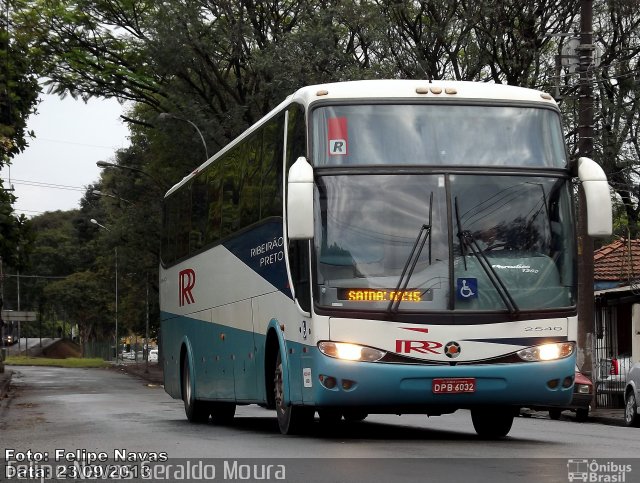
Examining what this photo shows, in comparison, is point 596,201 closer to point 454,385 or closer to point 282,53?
point 454,385

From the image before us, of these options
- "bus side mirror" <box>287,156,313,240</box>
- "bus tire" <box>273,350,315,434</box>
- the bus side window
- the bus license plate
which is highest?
"bus side mirror" <box>287,156,313,240</box>

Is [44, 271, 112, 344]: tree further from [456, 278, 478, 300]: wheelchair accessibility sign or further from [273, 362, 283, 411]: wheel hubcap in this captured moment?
[456, 278, 478, 300]: wheelchair accessibility sign

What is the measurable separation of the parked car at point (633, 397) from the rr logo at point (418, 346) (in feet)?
36.0

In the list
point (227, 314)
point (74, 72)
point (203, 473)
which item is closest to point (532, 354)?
point (203, 473)

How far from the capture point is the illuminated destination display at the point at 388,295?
45.1 feet

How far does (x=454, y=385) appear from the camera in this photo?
543 inches

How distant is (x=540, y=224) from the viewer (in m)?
14.2

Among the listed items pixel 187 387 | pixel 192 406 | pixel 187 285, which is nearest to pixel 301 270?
pixel 187 285

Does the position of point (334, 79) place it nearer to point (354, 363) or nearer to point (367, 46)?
point (367, 46)

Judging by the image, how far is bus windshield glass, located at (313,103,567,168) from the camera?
1427 centimetres

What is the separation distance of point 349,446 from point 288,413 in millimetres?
1642

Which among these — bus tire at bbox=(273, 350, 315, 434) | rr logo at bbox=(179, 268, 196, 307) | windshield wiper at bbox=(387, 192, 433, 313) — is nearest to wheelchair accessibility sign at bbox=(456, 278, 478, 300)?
windshield wiper at bbox=(387, 192, 433, 313)

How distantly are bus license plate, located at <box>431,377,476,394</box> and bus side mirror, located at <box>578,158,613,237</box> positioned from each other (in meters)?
1.98

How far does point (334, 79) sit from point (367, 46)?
222 centimetres
